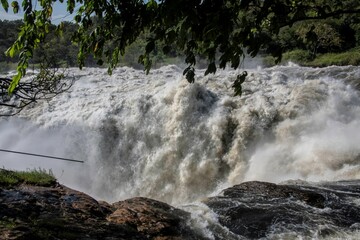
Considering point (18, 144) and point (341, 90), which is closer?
point (341, 90)

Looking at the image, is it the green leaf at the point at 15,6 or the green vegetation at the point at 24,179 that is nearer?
the green leaf at the point at 15,6

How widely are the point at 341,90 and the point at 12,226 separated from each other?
36.3ft

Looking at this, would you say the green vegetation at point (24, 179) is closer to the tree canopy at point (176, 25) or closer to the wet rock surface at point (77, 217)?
the wet rock surface at point (77, 217)

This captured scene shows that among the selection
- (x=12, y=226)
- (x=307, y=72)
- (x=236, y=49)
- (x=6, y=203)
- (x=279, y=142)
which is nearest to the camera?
(x=236, y=49)

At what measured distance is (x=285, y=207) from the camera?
611 cm

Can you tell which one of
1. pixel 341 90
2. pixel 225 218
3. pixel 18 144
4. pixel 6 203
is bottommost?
pixel 18 144

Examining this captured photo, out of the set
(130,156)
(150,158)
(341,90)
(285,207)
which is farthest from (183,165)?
(285,207)

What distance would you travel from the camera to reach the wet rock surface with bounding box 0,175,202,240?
3.93 meters

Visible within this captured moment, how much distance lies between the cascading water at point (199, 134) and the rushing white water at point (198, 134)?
0.03 meters

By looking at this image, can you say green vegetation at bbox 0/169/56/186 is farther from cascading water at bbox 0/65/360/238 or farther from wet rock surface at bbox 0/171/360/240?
cascading water at bbox 0/65/360/238

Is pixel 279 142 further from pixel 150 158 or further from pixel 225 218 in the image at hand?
pixel 225 218

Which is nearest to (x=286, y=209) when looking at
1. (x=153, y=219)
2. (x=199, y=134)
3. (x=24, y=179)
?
(x=153, y=219)

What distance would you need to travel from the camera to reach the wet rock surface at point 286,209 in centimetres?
536

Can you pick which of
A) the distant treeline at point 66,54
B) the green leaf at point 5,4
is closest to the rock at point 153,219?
the green leaf at point 5,4
